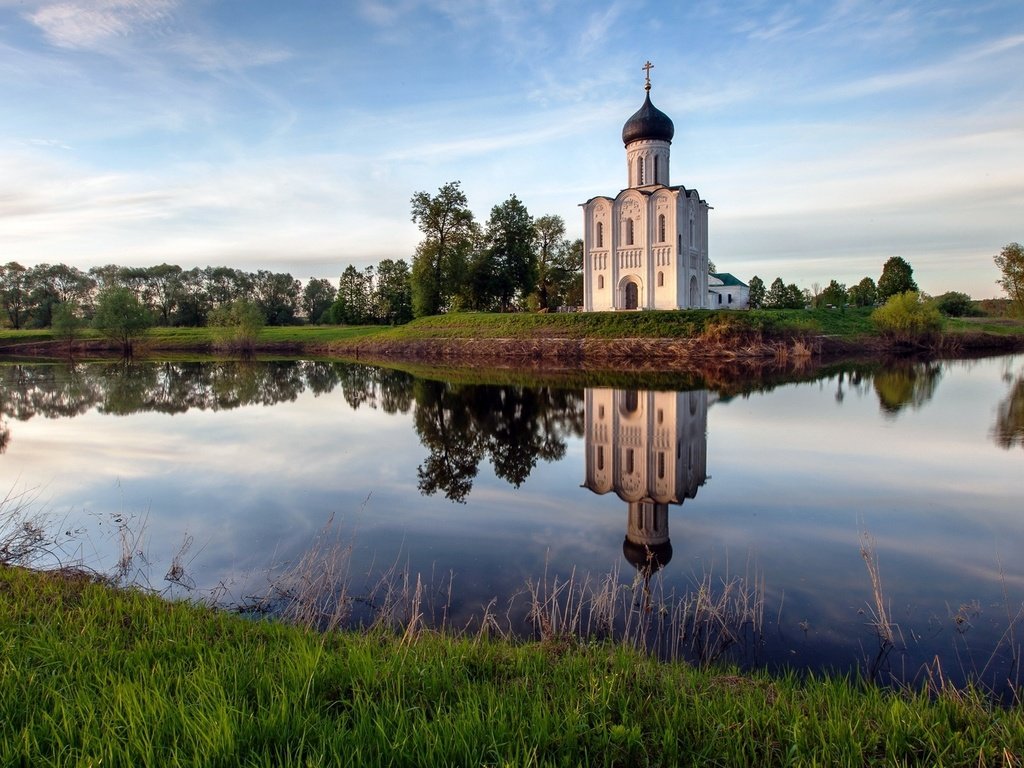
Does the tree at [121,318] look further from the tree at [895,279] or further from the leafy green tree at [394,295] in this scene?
the tree at [895,279]

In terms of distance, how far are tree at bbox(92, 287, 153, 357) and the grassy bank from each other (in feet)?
200

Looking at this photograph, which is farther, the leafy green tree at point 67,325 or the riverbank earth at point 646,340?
the leafy green tree at point 67,325

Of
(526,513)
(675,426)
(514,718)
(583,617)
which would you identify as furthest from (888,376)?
(514,718)

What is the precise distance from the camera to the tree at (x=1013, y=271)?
148 feet

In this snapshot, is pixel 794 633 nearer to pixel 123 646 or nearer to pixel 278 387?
pixel 123 646

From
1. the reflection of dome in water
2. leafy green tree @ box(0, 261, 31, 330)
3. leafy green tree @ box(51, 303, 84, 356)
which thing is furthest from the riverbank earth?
the reflection of dome in water

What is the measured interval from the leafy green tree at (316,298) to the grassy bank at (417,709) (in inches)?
3730

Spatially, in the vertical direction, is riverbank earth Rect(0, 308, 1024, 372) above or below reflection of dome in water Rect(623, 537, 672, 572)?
above

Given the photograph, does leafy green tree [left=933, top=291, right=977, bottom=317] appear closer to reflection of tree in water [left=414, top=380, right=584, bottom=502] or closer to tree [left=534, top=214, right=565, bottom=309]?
tree [left=534, top=214, right=565, bottom=309]

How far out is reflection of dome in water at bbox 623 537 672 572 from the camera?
7.09 metres

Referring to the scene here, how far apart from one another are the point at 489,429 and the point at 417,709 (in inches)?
544

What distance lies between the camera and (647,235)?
155 feet

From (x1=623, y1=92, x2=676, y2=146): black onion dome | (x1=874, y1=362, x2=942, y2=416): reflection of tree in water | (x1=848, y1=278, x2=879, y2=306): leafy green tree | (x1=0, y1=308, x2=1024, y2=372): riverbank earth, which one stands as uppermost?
(x1=623, y1=92, x2=676, y2=146): black onion dome

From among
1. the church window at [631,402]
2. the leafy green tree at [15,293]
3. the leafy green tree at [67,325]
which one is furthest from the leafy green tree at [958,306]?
the leafy green tree at [15,293]
